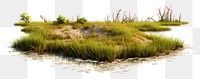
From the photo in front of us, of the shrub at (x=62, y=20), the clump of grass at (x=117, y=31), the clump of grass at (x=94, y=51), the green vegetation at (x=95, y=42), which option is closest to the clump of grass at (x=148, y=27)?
the shrub at (x=62, y=20)

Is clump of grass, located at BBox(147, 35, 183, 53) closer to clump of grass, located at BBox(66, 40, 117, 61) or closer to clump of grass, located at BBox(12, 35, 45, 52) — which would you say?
clump of grass, located at BBox(66, 40, 117, 61)

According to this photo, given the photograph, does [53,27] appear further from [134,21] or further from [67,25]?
[134,21]

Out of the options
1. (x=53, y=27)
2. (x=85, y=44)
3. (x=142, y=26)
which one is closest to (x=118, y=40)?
(x=85, y=44)

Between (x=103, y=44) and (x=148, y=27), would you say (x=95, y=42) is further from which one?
(x=148, y=27)

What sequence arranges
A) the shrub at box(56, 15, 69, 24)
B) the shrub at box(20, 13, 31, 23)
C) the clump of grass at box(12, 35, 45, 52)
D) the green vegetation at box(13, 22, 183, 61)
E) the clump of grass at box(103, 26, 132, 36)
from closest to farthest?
the green vegetation at box(13, 22, 183, 61) → the clump of grass at box(12, 35, 45, 52) → the clump of grass at box(103, 26, 132, 36) → the shrub at box(56, 15, 69, 24) → the shrub at box(20, 13, 31, 23)

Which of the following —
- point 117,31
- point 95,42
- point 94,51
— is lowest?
point 94,51

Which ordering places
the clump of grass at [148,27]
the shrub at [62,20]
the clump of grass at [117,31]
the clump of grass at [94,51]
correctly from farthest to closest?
the clump of grass at [148,27], the shrub at [62,20], the clump of grass at [117,31], the clump of grass at [94,51]

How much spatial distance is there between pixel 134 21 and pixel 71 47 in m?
6.61

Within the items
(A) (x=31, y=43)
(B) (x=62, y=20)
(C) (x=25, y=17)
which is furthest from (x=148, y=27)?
(A) (x=31, y=43)

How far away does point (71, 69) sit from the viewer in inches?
258

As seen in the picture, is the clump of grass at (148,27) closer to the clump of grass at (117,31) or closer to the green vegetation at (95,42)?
the green vegetation at (95,42)

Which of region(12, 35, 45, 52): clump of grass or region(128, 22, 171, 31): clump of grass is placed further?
region(128, 22, 171, 31): clump of grass

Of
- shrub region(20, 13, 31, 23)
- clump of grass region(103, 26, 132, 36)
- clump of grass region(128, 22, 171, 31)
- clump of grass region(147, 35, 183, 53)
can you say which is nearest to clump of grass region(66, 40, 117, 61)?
clump of grass region(147, 35, 183, 53)

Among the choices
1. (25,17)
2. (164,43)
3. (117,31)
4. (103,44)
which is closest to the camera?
(103,44)
